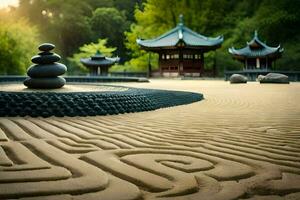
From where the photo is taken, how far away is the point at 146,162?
2422 millimetres

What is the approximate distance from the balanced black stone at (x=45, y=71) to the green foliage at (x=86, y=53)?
98.7ft

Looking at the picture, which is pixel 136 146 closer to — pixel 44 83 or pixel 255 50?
pixel 44 83

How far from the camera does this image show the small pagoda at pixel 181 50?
31.2 metres

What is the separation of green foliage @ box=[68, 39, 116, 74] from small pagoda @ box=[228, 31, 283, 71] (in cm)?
1328

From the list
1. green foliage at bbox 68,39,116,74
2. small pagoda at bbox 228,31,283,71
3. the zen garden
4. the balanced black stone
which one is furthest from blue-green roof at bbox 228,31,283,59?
the balanced black stone

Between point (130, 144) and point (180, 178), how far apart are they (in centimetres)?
105

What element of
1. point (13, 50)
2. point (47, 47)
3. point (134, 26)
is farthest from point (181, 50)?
point (47, 47)

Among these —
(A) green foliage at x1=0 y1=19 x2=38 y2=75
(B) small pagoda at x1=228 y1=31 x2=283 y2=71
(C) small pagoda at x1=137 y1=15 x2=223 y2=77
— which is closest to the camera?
(A) green foliage at x1=0 y1=19 x2=38 y2=75

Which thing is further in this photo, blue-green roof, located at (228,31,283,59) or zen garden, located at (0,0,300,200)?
blue-green roof, located at (228,31,283,59)

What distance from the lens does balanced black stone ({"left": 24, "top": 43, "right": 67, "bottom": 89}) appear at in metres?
7.16

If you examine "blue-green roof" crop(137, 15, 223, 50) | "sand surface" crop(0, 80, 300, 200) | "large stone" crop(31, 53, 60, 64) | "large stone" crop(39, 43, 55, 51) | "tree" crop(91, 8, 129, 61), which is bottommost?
"sand surface" crop(0, 80, 300, 200)

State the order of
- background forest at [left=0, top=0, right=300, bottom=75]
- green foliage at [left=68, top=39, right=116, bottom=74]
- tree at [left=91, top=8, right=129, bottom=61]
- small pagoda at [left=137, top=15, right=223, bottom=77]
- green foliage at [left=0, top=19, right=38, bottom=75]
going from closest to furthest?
green foliage at [left=0, top=19, right=38, bottom=75]
small pagoda at [left=137, top=15, right=223, bottom=77]
background forest at [left=0, top=0, right=300, bottom=75]
green foliage at [left=68, top=39, right=116, bottom=74]
tree at [left=91, top=8, right=129, bottom=61]

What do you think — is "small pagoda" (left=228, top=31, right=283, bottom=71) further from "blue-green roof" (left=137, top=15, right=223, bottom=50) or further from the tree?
the tree

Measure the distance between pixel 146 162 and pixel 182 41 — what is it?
28.6m
